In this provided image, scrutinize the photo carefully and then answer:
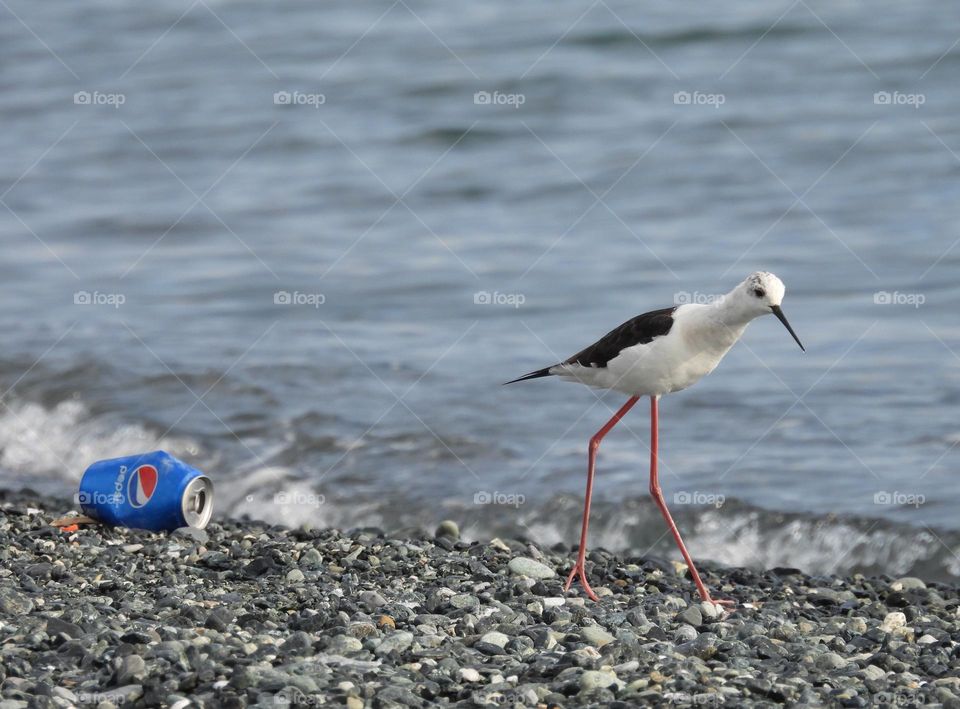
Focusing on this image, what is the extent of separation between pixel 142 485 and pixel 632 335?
3112mm

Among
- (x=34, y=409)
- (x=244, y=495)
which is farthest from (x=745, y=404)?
(x=34, y=409)

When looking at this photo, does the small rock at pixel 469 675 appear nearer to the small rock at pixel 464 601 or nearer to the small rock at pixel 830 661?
the small rock at pixel 464 601

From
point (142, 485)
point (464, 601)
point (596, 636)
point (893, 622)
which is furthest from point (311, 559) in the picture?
point (893, 622)

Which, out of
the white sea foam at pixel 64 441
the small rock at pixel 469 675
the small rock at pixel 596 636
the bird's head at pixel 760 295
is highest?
the bird's head at pixel 760 295

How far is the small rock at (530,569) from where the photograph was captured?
729 cm

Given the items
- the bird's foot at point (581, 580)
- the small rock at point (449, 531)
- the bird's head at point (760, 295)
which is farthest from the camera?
the small rock at point (449, 531)

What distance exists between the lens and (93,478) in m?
8.22

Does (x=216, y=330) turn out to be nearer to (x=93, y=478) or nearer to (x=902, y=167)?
(x=93, y=478)

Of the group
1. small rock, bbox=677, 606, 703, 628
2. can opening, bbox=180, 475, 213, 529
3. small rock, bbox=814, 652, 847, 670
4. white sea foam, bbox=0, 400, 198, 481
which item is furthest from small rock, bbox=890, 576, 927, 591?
white sea foam, bbox=0, 400, 198, 481

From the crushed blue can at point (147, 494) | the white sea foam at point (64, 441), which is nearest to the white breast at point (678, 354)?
the crushed blue can at point (147, 494)

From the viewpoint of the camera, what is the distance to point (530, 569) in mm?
7324

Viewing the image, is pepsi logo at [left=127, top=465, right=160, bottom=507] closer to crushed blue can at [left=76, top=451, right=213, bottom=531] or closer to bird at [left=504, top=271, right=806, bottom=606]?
crushed blue can at [left=76, top=451, right=213, bottom=531]

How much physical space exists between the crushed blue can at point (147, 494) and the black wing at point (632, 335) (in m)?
2.56

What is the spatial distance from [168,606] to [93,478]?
2.36 meters
